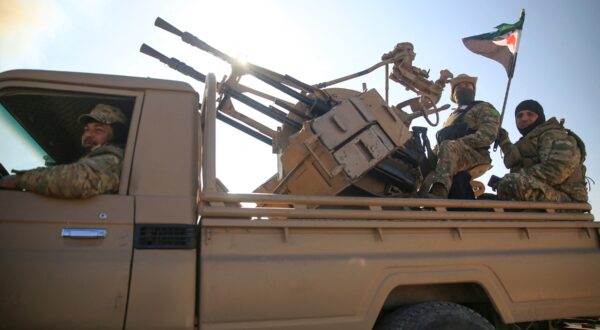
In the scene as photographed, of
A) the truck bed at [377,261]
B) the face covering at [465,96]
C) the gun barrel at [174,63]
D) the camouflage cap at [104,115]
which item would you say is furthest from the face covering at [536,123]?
the camouflage cap at [104,115]

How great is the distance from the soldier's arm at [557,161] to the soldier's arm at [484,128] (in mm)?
675

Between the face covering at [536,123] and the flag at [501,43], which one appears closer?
the face covering at [536,123]

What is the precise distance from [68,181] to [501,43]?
208 inches

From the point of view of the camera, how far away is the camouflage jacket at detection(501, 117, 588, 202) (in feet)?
11.4

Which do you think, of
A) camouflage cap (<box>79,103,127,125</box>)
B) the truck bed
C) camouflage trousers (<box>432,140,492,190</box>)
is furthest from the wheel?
camouflage cap (<box>79,103,127,125</box>)

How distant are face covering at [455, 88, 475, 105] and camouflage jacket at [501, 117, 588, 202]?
1.10m

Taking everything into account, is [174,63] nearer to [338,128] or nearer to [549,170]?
[338,128]

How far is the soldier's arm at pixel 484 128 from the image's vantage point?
13.9 ft

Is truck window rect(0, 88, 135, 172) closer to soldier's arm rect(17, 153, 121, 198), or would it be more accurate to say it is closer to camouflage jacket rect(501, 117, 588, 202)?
soldier's arm rect(17, 153, 121, 198)

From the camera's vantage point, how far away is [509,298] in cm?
256

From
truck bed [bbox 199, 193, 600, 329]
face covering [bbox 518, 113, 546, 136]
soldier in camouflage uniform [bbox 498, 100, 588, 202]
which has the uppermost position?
face covering [bbox 518, 113, 546, 136]

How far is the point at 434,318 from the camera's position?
2359 millimetres

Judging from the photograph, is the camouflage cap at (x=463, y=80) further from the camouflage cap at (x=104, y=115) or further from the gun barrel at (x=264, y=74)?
the camouflage cap at (x=104, y=115)

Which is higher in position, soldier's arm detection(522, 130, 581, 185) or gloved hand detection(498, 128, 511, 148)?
gloved hand detection(498, 128, 511, 148)
